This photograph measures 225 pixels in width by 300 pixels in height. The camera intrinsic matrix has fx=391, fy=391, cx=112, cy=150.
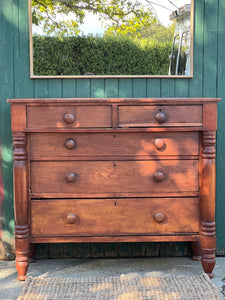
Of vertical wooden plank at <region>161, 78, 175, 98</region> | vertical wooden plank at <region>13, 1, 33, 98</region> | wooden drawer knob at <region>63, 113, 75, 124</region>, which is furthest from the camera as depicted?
vertical wooden plank at <region>161, 78, 175, 98</region>

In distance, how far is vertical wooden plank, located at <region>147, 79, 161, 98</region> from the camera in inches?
132

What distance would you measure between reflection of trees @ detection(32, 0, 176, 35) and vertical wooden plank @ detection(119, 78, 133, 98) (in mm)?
414

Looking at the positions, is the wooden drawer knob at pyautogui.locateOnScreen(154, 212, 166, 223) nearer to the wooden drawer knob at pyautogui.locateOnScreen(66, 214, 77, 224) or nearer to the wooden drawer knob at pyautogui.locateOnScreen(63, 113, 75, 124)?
the wooden drawer knob at pyautogui.locateOnScreen(66, 214, 77, 224)

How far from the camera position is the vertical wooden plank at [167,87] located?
11.0ft

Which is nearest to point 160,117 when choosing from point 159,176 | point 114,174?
point 159,176

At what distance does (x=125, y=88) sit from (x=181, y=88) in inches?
19.0

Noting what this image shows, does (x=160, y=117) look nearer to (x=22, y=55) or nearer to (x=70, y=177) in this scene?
(x=70, y=177)

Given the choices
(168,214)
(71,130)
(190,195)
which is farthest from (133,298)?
(71,130)

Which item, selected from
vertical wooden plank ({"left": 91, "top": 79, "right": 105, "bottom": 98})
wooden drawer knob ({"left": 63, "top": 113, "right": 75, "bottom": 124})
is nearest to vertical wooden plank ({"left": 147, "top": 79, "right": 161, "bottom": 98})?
vertical wooden plank ({"left": 91, "top": 79, "right": 105, "bottom": 98})

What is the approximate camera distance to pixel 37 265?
324 centimetres

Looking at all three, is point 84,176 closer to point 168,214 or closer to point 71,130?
point 71,130

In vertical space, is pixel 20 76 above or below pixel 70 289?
above

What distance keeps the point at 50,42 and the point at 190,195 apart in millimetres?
1699

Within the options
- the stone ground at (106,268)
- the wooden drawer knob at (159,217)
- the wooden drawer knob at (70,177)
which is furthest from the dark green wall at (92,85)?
the wooden drawer knob at (70,177)
